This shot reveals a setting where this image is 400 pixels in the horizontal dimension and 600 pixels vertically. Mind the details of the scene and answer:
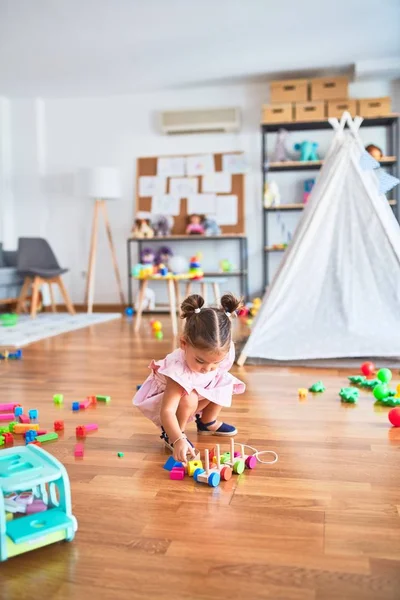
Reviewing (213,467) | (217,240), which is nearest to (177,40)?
(217,240)

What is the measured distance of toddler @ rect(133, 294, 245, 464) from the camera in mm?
1574

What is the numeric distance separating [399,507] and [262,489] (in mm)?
321

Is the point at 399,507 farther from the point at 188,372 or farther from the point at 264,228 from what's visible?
the point at 264,228

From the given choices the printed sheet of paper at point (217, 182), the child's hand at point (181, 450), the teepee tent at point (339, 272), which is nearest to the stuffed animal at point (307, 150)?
the printed sheet of paper at point (217, 182)

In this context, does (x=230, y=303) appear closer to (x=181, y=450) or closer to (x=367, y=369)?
(x=181, y=450)

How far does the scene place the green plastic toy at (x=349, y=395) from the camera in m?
2.34

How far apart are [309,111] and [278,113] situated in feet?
0.95

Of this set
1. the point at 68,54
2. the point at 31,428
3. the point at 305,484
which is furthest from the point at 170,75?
the point at 305,484

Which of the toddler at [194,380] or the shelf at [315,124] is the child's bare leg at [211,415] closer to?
the toddler at [194,380]

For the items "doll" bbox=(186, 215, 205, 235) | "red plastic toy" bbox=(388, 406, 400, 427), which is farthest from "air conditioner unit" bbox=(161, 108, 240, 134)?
"red plastic toy" bbox=(388, 406, 400, 427)

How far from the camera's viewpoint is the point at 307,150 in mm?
5781

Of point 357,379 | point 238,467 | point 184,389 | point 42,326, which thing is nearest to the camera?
point 238,467

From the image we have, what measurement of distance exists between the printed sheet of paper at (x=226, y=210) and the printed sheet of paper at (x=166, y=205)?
416 millimetres

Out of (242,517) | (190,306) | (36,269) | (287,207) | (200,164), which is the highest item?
(200,164)
